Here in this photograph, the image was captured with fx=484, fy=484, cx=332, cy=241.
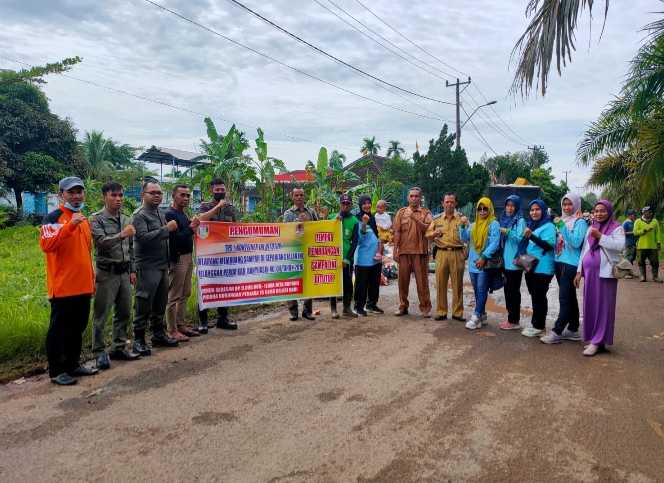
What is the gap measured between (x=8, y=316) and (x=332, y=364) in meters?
3.74

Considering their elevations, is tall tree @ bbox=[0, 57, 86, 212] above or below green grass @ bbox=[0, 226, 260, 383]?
above

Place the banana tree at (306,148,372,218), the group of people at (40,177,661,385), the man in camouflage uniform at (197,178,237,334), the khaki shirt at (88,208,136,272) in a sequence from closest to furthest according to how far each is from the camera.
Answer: the group of people at (40,177,661,385)
the khaki shirt at (88,208,136,272)
the man in camouflage uniform at (197,178,237,334)
the banana tree at (306,148,372,218)

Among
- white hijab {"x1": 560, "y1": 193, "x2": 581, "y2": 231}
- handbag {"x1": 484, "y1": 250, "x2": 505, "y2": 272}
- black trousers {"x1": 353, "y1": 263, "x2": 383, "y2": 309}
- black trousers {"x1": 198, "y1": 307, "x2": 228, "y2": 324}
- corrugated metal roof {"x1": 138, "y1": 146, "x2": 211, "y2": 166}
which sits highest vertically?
corrugated metal roof {"x1": 138, "y1": 146, "x2": 211, "y2": 166}

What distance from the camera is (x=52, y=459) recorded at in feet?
9.89

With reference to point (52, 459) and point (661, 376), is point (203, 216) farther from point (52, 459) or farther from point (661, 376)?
point (661, 376)

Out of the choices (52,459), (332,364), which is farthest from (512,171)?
(52,459)

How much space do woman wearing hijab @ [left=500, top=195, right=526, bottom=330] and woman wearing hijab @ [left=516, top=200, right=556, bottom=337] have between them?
0.38 ft

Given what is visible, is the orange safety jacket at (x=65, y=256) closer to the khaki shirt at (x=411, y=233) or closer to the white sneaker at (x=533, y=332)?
the khaki shirt at (x=411, y=233)

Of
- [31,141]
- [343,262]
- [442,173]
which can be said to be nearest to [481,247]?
[343,262]

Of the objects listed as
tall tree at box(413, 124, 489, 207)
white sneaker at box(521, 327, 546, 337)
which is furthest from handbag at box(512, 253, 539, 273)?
tall tree at box(413, 124, 489, 207)

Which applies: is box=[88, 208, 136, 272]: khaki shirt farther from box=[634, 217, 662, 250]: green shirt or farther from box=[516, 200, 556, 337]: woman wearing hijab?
box=[634, 217, 662, 250]: green shirt

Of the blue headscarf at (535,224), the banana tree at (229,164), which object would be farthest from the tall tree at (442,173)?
the blue headscarf at (535,224)

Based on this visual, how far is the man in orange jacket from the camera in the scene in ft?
13.6

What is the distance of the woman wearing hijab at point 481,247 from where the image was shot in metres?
6.36
